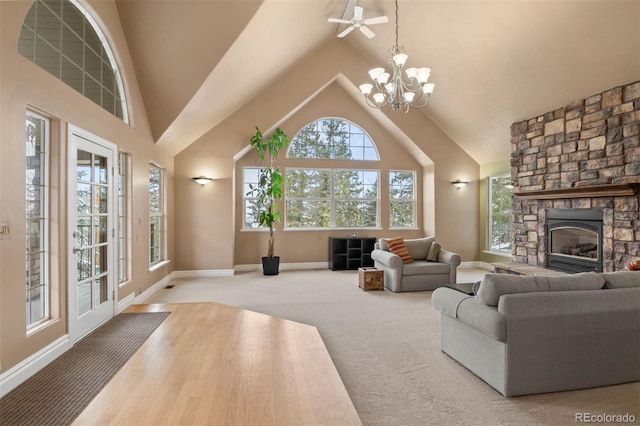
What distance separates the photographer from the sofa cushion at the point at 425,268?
18.2ft

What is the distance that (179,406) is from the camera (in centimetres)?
218

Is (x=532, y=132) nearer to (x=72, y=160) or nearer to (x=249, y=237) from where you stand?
(x=249, y=237)

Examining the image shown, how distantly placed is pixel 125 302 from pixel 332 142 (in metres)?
5.39

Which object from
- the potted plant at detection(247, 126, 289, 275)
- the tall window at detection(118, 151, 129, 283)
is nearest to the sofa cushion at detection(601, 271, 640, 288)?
the tall window at detection(118, 151, 129, 283)

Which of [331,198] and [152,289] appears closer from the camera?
[152,289]

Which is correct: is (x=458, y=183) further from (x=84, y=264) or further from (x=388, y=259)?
(x=84, y=264)

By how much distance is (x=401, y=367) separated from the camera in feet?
9.52

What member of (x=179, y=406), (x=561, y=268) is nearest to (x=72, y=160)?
(x=179, y=406)

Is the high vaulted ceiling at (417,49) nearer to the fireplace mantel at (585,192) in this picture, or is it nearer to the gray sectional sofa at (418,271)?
the fireplace mantel at (585,192)

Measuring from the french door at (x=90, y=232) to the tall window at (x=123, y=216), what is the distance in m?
0.45

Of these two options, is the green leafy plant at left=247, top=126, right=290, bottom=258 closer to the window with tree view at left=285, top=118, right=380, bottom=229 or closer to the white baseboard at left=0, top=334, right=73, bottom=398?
the window with tree view at left=285, top=118, right=380, bottom=229

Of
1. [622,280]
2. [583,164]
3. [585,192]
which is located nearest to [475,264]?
[585,192]

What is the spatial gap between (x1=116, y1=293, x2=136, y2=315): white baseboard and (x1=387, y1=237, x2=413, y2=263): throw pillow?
4.02 m

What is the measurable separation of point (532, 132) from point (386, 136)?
10.2 feet
